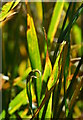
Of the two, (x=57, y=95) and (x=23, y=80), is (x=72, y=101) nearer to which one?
(x=57, y=95)

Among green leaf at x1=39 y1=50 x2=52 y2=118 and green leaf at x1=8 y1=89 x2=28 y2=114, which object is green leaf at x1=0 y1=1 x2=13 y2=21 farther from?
green leaf at x1=8 y1=89 x2=28 y2=114

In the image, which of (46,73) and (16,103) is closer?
(46,73)

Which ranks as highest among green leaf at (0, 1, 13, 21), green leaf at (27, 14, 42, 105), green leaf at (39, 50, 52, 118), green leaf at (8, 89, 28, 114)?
green leaf at (0, 1, 13, 21)

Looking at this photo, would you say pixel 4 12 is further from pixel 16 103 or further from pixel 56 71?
pixel 16 103

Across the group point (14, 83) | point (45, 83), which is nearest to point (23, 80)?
point (14, 83)

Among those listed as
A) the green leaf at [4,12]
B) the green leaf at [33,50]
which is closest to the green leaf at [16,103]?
the green leaf at [33,50]

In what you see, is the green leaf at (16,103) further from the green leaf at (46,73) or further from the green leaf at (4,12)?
the green leaf at (4,12)

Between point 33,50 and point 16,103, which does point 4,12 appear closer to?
point 33,50

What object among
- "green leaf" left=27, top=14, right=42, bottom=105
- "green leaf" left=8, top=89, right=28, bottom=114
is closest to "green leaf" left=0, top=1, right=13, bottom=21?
"green leaf" left=27, top=14, right=42, bottom=105

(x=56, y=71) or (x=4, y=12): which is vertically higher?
(x=4, y=12)

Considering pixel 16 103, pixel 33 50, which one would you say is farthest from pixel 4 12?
pixel 16 103

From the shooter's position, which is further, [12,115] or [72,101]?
[12,115]
